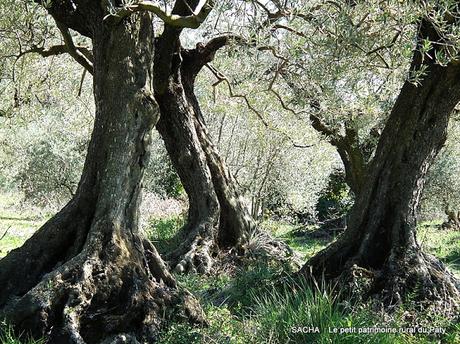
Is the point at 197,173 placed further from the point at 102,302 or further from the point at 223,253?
the point at 102,302

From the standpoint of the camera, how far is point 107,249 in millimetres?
5566

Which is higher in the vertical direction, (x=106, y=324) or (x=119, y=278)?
(x=119, y=278)

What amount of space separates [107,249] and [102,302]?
0.52 metres

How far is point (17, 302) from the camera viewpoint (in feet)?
16.7

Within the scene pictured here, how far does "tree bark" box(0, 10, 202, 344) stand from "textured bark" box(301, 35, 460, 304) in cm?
232

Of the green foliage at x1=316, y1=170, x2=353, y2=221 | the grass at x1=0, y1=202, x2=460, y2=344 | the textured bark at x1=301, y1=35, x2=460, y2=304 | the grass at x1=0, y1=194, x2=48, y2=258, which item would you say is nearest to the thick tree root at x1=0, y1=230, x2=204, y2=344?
the grass at x1=0, y1=202, x2=460, y2=344

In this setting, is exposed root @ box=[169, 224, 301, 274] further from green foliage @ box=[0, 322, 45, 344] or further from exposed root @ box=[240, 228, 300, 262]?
green foliage @ box=[0, 322, 45, 344]

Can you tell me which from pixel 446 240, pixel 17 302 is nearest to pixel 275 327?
pixel 17 302

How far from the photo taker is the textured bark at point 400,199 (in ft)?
22.0

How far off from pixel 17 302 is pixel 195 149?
5.28 meters

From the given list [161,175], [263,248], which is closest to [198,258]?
[263,248]

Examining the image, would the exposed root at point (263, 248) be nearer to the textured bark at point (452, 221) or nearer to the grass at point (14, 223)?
the grass at point (14, 223)

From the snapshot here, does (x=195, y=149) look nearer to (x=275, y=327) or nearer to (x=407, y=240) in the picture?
(x=407, y=240)

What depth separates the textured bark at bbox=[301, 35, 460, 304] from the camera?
672 cm
